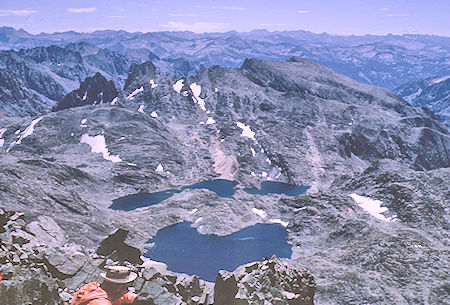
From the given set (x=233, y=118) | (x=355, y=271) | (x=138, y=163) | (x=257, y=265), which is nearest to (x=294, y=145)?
(x=233, y=118)

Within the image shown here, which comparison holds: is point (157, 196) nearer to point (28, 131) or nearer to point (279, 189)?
point (279, 189)

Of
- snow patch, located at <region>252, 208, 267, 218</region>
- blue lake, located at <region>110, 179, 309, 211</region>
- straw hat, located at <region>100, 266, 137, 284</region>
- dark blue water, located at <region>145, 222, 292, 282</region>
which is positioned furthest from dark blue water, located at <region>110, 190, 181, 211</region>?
straw hat, located at <region>100, 266, 137, 284</region>

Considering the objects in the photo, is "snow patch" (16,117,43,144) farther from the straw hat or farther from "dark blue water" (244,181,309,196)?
the straw hat

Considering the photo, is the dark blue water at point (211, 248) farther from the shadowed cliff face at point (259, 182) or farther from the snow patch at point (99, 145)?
the snow patch at point (99, 145)

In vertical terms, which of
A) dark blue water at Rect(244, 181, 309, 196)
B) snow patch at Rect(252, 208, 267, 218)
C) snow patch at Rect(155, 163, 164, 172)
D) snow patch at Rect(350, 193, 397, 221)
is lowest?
dark blue water at Rect(244, 181, 309, 196)

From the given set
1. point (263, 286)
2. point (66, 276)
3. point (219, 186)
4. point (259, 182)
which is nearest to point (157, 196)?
point (219, 186)

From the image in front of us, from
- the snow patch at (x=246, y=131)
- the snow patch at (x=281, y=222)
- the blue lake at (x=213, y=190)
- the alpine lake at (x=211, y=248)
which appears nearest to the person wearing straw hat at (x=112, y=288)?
the alpine lake at (x=211, y=248)
